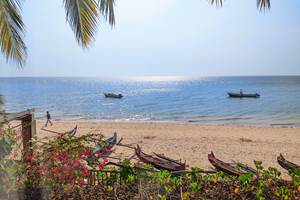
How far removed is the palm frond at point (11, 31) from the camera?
16.0 ft

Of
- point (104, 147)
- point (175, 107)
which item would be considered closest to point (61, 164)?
point (104, 147)

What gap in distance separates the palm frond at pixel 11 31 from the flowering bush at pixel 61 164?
2.32 m

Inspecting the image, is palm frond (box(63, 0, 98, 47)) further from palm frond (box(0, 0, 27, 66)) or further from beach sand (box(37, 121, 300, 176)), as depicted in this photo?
beach sand (box(37, 121, 300, 176))

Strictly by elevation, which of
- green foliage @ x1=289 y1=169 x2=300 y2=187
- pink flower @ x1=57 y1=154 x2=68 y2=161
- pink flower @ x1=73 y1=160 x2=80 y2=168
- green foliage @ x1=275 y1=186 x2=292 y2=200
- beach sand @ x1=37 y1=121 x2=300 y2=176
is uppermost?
pink flower @ x1=57 y1=154 x2=68 y2=161

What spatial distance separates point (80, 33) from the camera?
491 centimetres

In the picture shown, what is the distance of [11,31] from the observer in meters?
5.05

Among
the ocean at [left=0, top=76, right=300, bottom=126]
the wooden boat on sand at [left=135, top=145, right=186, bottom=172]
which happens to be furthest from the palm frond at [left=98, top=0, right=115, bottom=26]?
the wooden boat on sand at [left=135, top=145, right=186, bottom=172]

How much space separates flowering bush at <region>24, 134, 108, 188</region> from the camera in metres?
3.05

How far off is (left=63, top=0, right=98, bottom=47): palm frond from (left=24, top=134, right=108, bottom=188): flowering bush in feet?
6.72

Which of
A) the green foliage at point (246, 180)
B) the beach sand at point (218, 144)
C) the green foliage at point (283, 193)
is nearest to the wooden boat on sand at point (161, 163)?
the beach sand at point (218, 144)

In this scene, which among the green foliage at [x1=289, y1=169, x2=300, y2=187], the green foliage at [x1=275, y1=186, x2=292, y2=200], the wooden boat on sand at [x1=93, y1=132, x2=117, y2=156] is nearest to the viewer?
the green foliage at [x1=275, y1=186, x2=292, y2=200]

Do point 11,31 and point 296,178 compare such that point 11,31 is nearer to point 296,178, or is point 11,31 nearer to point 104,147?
point 104,147

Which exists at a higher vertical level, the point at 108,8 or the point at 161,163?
the point at 108,8

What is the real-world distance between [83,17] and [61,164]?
261cm
